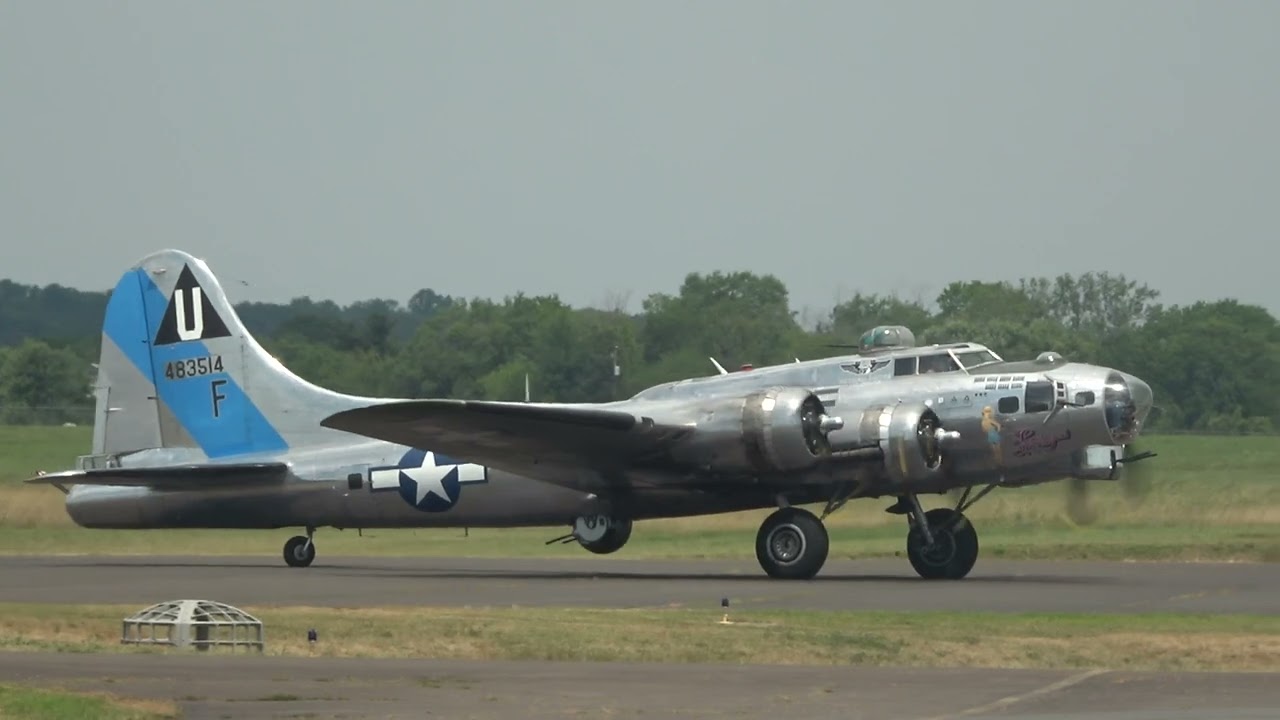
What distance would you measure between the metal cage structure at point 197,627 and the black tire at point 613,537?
12.1 meters

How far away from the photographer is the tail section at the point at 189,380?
3117 centimetres

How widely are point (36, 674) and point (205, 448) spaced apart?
1762cm

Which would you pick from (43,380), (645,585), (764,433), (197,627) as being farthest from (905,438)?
(43,380)

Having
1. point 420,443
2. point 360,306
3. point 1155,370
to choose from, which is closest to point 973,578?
point 420,443

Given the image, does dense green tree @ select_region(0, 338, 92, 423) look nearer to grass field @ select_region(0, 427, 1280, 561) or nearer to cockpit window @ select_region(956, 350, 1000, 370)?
grass field @ select_region(0, 427, 1280, 561)

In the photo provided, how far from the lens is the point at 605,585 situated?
1025 inches

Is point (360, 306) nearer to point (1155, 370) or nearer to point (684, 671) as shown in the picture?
Result: point (1155, 370)

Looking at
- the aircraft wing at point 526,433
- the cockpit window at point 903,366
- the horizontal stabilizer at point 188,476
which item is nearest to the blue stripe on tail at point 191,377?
the horizontal stabilizer at point 188,476

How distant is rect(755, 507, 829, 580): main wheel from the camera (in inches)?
1031

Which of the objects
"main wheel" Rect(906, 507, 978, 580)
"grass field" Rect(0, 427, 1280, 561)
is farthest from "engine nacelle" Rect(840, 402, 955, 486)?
"grass field" Rect(0, 427, 1280, 561)

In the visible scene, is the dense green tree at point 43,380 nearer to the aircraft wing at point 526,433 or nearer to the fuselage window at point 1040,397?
the aircraft wing at point 526,433

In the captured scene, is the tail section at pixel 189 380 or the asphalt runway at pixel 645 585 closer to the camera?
the asphalt runway at pixel 645 585

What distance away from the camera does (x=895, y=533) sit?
37562 mm

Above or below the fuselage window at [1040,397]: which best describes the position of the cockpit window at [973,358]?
above
